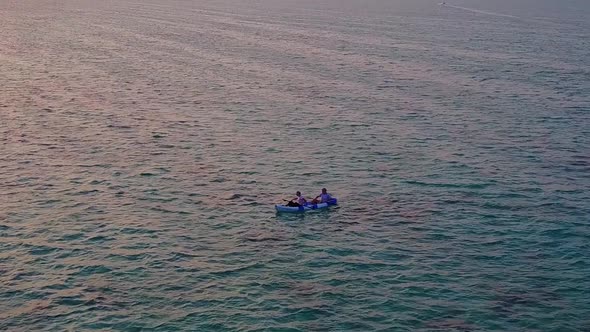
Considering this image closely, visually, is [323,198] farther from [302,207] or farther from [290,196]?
[290,196]

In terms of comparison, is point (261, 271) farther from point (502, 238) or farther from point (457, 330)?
point (502, 238)

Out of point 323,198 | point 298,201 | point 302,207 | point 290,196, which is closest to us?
point 302,207

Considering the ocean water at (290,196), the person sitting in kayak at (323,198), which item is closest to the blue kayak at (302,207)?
the person sitting in kayak at (323,198)

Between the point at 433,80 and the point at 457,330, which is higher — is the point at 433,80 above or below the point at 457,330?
above

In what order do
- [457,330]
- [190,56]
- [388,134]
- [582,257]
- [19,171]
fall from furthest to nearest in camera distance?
[190,56] < [388,134] < [19,171] < [582,257] < [457,330]

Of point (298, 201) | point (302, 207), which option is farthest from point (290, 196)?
point (302, 207)

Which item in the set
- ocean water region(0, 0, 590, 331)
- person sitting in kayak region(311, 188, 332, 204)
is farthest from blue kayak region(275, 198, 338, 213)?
ocean water region(0, 0, 590, 331)

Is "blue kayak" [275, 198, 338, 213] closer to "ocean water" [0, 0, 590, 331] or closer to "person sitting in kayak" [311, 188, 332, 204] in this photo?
"person sitting in kayak" [311, 188, 332, 204]

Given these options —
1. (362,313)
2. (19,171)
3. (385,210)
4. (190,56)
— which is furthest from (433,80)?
(362,313)
